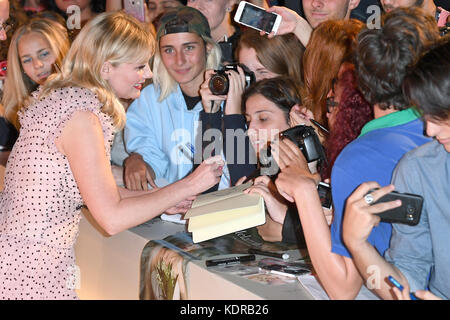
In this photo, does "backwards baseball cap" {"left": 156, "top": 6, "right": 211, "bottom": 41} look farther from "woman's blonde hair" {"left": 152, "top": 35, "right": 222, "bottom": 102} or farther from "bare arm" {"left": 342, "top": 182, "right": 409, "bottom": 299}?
"bare arm" {"left": 342, "top": 182, "right": 409, "bottom": 299}

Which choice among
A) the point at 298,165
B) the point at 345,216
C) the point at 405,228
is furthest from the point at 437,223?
the point at 298,165

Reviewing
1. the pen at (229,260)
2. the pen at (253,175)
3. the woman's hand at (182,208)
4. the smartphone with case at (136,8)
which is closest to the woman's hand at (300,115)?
the pen at (253,175)

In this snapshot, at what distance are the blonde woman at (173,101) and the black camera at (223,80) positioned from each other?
0.66ft

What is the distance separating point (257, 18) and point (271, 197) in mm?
845

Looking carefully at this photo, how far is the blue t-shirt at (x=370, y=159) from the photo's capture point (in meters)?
1.39

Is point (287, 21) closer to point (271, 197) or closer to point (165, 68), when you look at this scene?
point (165, 68)

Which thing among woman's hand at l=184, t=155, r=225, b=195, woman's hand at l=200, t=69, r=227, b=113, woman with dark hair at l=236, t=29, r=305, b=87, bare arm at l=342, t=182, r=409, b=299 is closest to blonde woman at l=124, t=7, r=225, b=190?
woman's hand at l=200, t=69, r=227, b=113

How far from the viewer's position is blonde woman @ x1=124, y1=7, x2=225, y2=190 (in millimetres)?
2574

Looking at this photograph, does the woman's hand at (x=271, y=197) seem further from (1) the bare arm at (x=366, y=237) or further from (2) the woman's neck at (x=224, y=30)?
(2) the woman's neck at (x=224, y=30)

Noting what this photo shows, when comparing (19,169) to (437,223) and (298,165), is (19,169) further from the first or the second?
(437,223)

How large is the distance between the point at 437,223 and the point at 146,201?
78cm

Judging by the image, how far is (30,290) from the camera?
1776 mm

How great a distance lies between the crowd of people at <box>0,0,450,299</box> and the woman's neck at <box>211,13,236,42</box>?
7.7 inches

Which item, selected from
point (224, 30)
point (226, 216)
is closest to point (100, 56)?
point (226, 216)
